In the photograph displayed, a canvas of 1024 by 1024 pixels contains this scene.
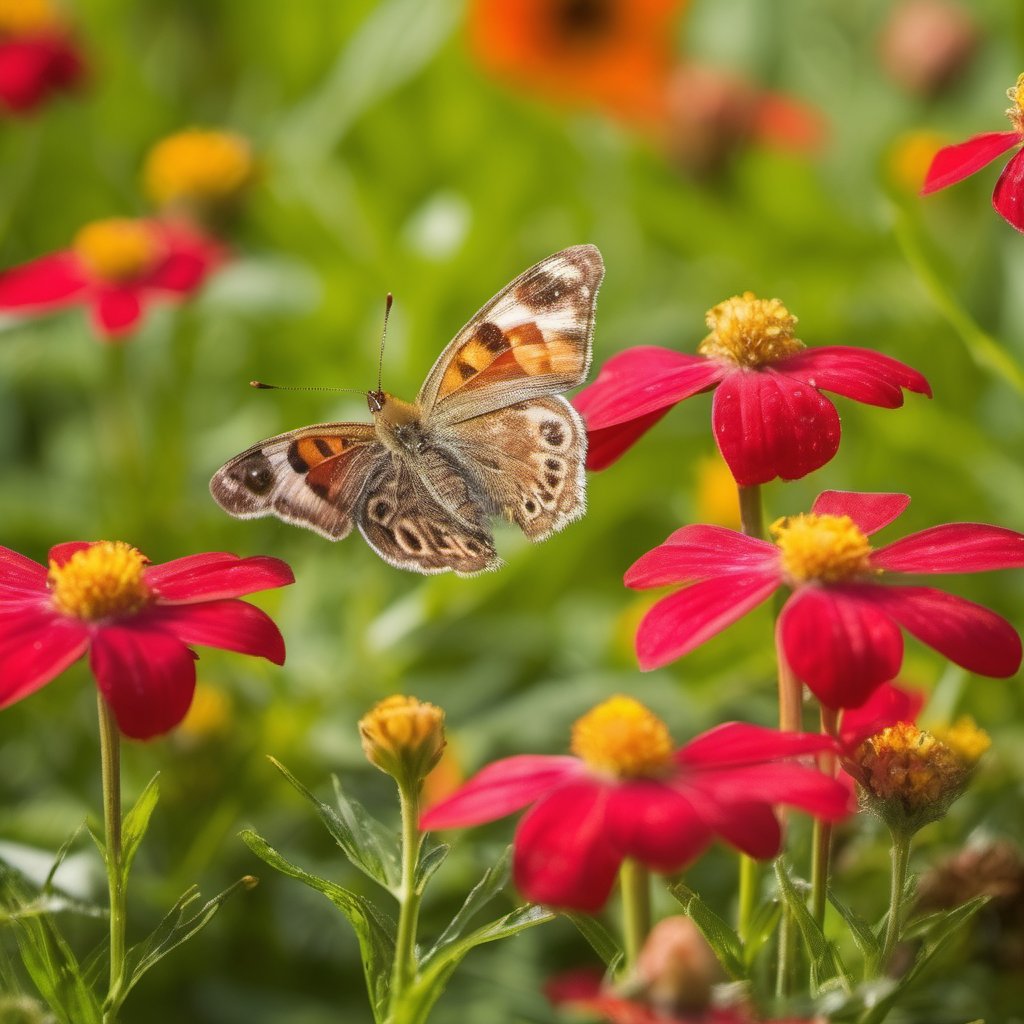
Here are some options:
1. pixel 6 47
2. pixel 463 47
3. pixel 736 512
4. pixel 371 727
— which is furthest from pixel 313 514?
pixel 463 47

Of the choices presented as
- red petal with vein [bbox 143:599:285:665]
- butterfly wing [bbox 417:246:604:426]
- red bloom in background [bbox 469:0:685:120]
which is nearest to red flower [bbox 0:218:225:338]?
butterfly wing [bbox 417:246:604:426]

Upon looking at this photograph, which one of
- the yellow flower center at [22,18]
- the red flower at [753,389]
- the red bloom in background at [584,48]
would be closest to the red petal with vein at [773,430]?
the red flower at [753,389]

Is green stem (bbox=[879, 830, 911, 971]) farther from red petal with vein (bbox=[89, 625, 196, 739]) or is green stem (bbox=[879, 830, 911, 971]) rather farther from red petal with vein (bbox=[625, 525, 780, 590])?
red petal with vein (bbox=[89, 625, 196, 739])

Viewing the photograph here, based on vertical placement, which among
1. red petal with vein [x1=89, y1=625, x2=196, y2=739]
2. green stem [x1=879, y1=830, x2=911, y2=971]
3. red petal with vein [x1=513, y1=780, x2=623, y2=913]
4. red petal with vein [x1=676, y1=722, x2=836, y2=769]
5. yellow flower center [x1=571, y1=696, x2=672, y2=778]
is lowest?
green stem [x1=879, y1=830, x2=911, y2=971]

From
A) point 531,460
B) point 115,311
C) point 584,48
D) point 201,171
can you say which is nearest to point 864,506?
point 531,460

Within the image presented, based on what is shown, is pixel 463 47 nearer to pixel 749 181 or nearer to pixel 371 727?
pixel 749 181

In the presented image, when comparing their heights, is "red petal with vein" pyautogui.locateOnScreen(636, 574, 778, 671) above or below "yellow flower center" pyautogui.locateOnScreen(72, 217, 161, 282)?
below
